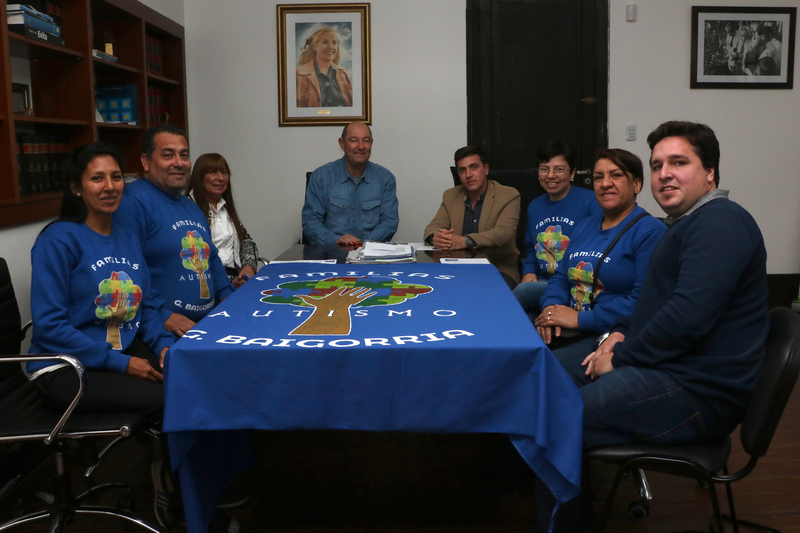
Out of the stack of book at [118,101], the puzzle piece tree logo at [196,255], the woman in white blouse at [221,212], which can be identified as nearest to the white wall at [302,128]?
the stack of book at [118,101]

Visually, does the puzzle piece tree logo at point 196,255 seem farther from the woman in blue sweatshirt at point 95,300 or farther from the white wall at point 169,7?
the white wall at point 169,7

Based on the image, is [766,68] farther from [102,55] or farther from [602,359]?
[102,55]

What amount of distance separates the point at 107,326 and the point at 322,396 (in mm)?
914

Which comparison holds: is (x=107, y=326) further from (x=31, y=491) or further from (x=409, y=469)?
(x=409, y=469)

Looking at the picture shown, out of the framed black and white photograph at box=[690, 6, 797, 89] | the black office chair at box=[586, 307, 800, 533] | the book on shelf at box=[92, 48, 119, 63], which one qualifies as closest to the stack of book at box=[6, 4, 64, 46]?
the book on shelf at box=[92, 48, 119, 63]

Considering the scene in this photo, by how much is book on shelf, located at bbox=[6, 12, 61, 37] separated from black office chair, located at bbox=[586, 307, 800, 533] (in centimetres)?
264

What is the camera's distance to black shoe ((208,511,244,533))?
191cm

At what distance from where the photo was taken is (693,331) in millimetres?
1533

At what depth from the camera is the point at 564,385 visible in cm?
146

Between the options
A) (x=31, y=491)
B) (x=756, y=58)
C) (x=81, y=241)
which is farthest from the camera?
(x=756, y=58)

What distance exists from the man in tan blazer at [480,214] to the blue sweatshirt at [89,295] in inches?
61.5

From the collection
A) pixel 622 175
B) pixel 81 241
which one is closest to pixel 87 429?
pixel 81 241

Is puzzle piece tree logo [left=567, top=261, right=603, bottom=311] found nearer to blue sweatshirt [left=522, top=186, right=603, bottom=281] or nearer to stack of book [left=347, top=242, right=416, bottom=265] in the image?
blue sweatshirt [left=522, top=186, right=603, bottom=281]

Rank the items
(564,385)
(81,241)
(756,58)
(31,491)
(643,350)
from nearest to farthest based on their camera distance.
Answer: (564,385) → (643,350) → (81,241) → (31,491) → (756,58)
